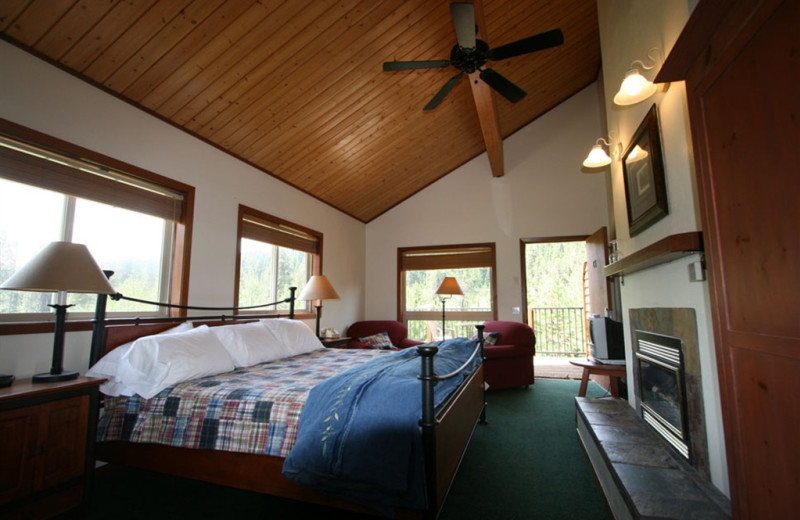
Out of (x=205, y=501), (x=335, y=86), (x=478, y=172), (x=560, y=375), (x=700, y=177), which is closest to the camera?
(x=700, y=177)

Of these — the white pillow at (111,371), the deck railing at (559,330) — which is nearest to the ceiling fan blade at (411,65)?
the white pillow at (111,371)

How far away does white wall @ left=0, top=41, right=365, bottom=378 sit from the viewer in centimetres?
217

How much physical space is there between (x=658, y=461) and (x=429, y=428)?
1.26 m

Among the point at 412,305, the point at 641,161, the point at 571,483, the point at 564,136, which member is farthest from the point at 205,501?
the point at 564,136

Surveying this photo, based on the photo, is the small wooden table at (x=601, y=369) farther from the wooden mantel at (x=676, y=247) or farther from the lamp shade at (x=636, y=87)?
the lamp shade at (x=636, y=87)

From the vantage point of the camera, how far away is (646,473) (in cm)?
179

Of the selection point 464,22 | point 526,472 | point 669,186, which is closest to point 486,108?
point 464,22

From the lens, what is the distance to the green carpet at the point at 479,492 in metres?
1.99

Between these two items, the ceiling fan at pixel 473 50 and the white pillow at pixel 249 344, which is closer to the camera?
the ceiling fan at pixel 473 50

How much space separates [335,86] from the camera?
11.5ft

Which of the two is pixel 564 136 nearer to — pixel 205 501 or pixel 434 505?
pixel 434 505

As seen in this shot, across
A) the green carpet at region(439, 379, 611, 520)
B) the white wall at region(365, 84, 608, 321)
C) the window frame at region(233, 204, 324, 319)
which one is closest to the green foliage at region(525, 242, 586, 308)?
the white wall at region(365, 84, 608, 321)

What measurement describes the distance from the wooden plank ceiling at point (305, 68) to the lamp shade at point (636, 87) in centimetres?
167

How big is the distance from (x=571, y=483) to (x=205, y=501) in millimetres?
2166
